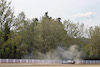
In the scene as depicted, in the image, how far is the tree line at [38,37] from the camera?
54.8 metres

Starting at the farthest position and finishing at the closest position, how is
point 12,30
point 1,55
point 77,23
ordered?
point 77,23 < point 12,30 < point 1,55

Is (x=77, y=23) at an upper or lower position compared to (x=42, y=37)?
upper

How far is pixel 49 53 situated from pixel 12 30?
13.9 metres

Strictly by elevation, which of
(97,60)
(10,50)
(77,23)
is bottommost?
(97,60)

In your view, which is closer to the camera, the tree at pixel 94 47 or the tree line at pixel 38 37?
the tree line at pixel 38 37

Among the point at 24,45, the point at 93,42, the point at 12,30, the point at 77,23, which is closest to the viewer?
the point at 12,30

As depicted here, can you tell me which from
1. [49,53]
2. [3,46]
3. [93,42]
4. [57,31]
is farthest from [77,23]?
[3,46]

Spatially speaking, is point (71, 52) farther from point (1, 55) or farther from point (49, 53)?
point (1, 55)

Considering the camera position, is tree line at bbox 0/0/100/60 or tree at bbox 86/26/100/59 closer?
tree line at bbox 0/0/100/60

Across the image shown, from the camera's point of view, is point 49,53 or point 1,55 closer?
point 1,55

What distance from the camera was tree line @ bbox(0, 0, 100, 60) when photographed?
54763 millimetres

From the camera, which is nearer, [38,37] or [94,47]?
[38,37]

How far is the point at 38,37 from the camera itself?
5766cm

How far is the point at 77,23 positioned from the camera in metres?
73.2
